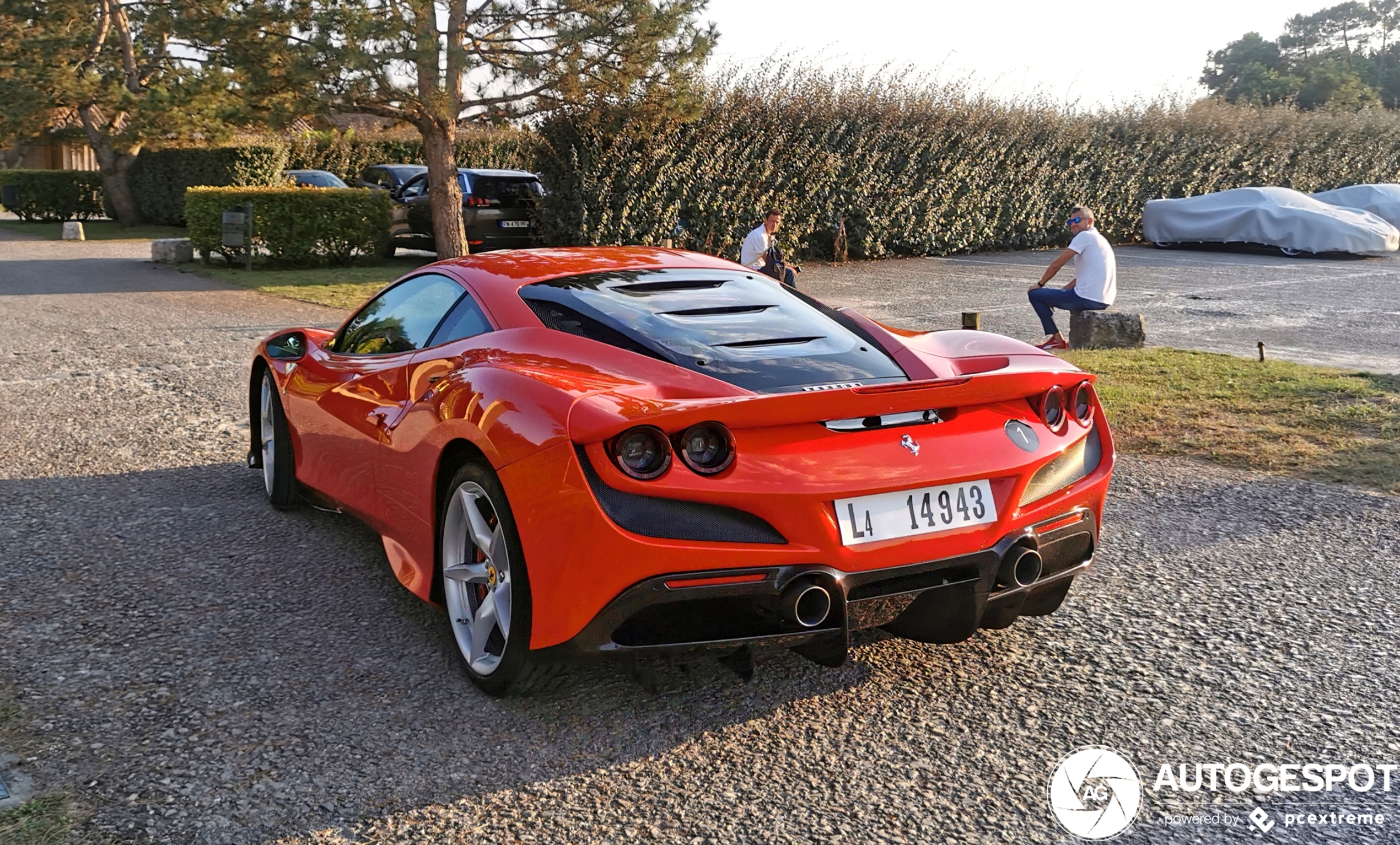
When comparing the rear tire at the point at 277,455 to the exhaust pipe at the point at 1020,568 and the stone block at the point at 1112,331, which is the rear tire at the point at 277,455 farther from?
the stone block at the point at 1112,331

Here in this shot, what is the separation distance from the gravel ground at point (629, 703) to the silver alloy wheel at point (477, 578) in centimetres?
15

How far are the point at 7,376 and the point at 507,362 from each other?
7436 millimetres

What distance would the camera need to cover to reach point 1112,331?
37.2 ft

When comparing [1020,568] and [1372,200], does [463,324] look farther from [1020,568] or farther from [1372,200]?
[1372,200]

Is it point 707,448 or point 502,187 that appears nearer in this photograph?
point 707,448

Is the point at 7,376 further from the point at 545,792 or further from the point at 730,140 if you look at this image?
the point at 730,140

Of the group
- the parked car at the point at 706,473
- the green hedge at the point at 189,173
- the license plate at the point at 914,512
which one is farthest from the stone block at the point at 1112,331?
the green hedge at the point at 189,173

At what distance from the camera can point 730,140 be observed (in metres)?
21.2

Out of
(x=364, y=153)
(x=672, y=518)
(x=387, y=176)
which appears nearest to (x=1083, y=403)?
(x=672, y=518)

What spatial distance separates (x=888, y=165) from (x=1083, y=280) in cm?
1365

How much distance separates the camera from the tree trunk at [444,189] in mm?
18125

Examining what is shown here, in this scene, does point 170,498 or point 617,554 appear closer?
point 617,554

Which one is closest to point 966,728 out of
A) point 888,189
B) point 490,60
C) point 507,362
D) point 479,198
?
point 507,362

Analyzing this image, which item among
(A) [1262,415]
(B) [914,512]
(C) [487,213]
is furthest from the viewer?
(C) [487,213]
